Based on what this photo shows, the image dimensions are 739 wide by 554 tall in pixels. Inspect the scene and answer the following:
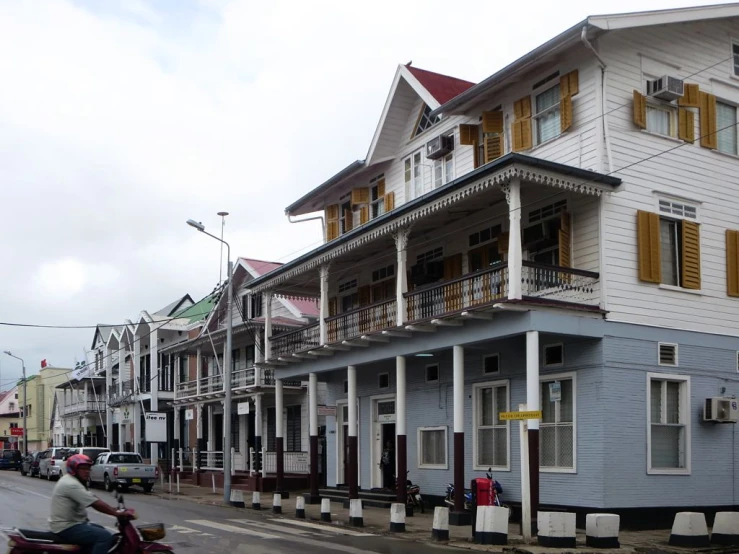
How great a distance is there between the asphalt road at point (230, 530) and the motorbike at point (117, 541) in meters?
4.80

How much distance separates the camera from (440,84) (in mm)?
26516

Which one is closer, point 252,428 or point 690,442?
point 690,442

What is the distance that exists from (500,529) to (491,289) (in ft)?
18.0

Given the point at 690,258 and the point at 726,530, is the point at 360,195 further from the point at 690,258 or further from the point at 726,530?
the point at 726,530

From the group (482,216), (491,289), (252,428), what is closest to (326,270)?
(482,216)

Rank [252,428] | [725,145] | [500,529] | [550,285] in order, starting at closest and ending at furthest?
[500,529], [550,285], [725,145], [252,428]

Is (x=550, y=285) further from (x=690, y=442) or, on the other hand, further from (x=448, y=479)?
(x=448, y=479)

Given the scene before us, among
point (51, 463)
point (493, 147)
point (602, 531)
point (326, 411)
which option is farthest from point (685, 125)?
point (51, 463)

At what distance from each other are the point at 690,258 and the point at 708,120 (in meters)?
3.51

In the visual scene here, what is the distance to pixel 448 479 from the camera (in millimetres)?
23922

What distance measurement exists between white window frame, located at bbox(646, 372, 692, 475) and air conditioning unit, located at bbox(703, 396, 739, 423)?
0.43 m

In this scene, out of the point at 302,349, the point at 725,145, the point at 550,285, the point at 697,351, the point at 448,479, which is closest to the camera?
the point at 550,285

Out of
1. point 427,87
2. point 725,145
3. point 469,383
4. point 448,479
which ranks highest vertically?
point 427,87

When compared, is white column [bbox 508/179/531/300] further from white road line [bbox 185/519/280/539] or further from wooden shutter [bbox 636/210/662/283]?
white road line [bbox 185/519/280/539]
